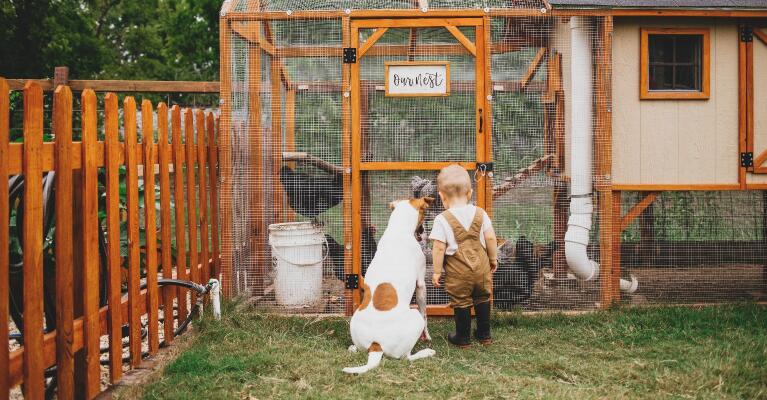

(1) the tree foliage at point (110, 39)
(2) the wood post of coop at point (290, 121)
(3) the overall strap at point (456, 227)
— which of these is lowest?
(3) the overall strap at point (456, 227)

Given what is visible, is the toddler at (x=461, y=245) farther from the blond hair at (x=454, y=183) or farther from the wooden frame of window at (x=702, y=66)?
the wooden frame of window at (x=702, y=66)

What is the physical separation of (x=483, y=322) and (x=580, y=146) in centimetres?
175

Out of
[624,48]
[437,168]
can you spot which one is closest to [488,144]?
[437,168]

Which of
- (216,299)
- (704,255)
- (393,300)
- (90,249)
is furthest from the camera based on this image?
(704,255)

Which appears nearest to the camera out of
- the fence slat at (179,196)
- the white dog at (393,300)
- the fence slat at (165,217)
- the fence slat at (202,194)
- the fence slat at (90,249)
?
the fence slat at (90,249)

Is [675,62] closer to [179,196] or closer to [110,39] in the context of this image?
[179,196]

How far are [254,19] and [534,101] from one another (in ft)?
7.57

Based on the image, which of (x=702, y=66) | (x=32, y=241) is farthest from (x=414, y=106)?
(x=32, y=241)

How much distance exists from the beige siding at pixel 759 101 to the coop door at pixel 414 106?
90.6 inches

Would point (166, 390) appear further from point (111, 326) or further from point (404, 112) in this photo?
point (404, 112)

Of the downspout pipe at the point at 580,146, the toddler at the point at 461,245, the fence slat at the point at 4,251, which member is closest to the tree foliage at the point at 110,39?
the downspout pipe at the point at 580,146

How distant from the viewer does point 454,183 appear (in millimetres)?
4754

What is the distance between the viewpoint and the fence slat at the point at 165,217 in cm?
464

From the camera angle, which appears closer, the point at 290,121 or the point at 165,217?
the point at 165,217
